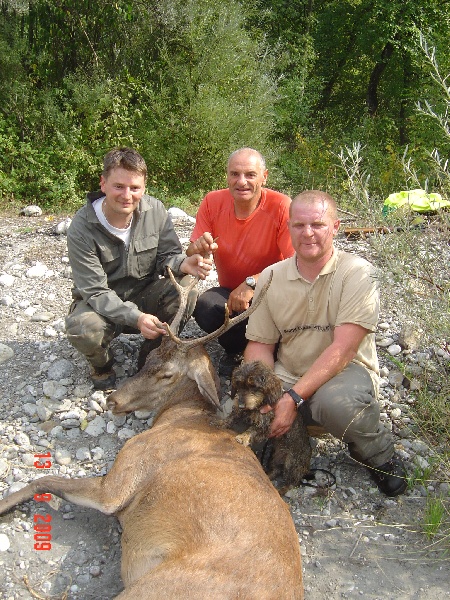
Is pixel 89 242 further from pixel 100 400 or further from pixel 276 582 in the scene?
pixel 276 582

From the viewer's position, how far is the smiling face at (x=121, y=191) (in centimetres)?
521

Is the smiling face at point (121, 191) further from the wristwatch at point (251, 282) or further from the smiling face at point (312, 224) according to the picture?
the smiling face at point (312, 224)

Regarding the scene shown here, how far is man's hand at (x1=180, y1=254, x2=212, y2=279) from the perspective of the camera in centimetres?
537

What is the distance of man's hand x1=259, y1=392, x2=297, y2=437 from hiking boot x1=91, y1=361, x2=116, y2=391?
1969mm

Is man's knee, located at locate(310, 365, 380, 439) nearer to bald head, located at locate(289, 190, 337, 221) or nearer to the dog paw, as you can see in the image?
the dog paw

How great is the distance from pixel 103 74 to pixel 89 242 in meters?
9.81

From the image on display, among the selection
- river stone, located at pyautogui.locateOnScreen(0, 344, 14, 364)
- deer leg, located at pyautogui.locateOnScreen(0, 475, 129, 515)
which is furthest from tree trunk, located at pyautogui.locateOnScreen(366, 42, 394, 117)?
deer leg, located at pyautogui.locateOnScreen(0, 475, 129, 515)

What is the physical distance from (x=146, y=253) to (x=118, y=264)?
0.97ft

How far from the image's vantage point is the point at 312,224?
4.29 metres

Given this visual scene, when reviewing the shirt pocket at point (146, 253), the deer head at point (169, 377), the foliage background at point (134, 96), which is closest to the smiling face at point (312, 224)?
the deer head at point (169, 377)

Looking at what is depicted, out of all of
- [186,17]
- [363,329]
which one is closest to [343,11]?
[186,17]

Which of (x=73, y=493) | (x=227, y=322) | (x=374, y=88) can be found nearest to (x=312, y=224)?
(x=227, y=322)

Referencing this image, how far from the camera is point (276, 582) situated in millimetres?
2990
